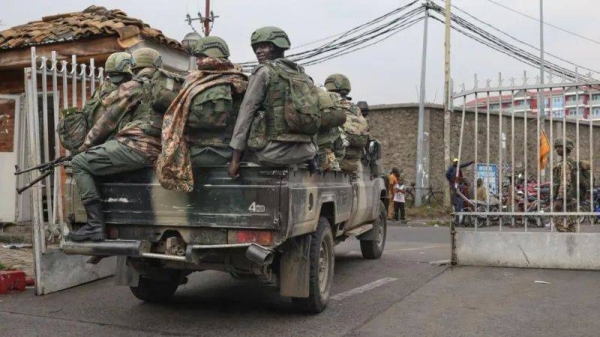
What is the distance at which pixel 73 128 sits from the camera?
564 centimetres

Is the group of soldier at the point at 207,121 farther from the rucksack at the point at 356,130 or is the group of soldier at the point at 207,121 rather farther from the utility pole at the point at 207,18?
the utility pole at the point at 207,18

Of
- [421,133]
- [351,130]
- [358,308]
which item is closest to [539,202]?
[351,130]

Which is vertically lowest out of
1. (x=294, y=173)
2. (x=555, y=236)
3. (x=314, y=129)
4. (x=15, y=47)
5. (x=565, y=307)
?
(x=565, y=307)

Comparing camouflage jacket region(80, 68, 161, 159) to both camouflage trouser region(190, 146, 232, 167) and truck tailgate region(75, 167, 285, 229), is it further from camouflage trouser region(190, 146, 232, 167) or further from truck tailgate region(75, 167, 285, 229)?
camouflage trouser region(190, 146, 232, 167)

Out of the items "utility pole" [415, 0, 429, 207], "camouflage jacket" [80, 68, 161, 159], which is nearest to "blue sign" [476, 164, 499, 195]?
"utility pole" [415, 0, 429, 207]

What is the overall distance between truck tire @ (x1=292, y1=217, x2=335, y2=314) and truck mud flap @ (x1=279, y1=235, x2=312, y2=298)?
109 millimetres

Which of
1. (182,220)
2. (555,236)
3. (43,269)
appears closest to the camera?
(182,220)

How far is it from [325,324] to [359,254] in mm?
4468

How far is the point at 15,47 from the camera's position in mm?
9367

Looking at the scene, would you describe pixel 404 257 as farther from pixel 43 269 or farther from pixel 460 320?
pixel 43 269

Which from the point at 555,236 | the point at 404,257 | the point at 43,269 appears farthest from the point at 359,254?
the point at 43,269

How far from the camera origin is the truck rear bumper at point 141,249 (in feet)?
14.7

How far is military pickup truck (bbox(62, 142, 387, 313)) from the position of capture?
4.56 meters

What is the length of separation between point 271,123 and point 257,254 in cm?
103
